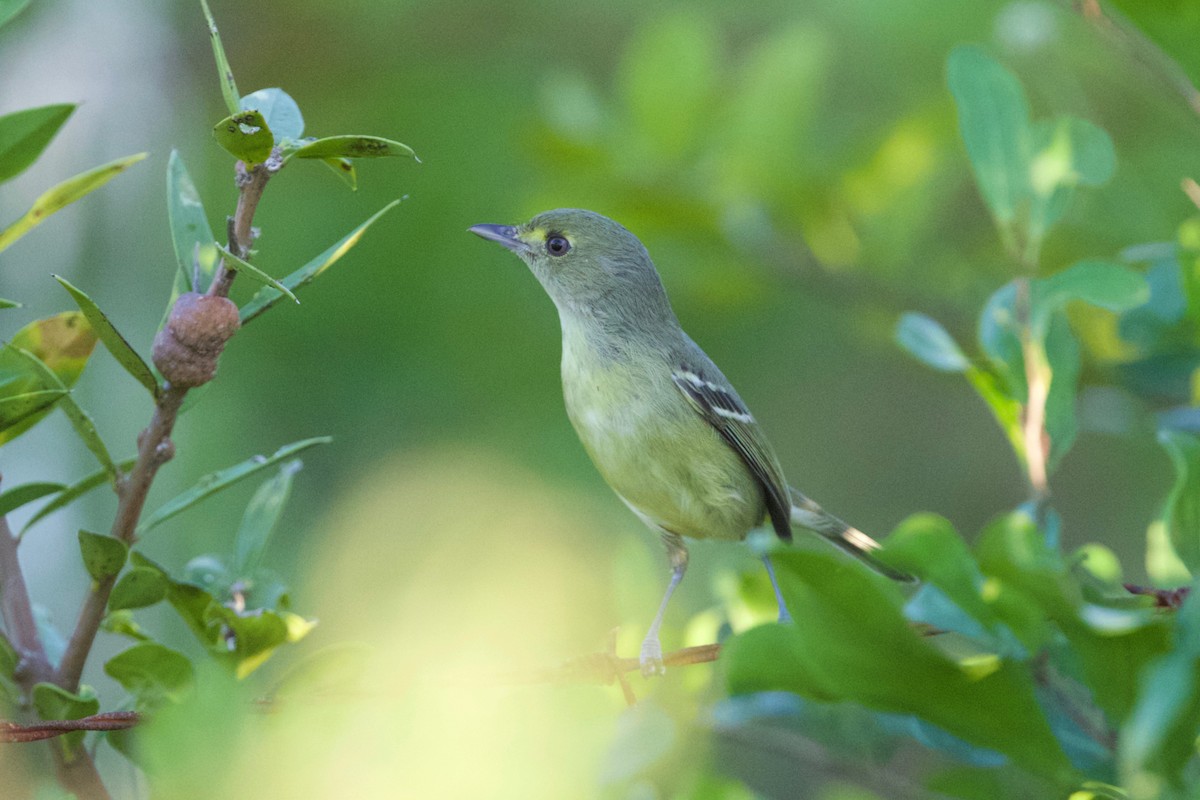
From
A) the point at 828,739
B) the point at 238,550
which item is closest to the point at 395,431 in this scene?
the point at 238,550

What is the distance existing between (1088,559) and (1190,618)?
77cm

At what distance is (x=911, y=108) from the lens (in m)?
3.93

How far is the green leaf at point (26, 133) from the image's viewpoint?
4.92ft

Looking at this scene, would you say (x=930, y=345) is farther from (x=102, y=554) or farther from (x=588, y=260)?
(x=588, y=260)

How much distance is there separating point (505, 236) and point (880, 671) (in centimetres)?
240

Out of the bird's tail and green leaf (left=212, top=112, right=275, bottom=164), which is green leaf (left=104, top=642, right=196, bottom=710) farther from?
the bird's tail

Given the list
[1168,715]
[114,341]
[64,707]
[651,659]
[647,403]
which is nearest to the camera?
[1168,715]

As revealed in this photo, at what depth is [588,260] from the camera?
3.53 m

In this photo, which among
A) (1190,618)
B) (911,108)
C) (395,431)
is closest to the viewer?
(1190,618)

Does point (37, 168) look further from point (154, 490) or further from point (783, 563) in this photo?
point (783, 563)

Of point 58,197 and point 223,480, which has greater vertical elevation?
point 58,197

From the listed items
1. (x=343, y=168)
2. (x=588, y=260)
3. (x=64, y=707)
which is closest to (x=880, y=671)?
(x=343, y=168)

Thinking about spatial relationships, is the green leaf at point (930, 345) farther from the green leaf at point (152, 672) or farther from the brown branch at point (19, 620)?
the brown branch at point (19, 620)

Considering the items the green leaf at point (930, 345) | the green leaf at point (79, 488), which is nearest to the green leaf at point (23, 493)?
the green leaf at point (79, 488)
